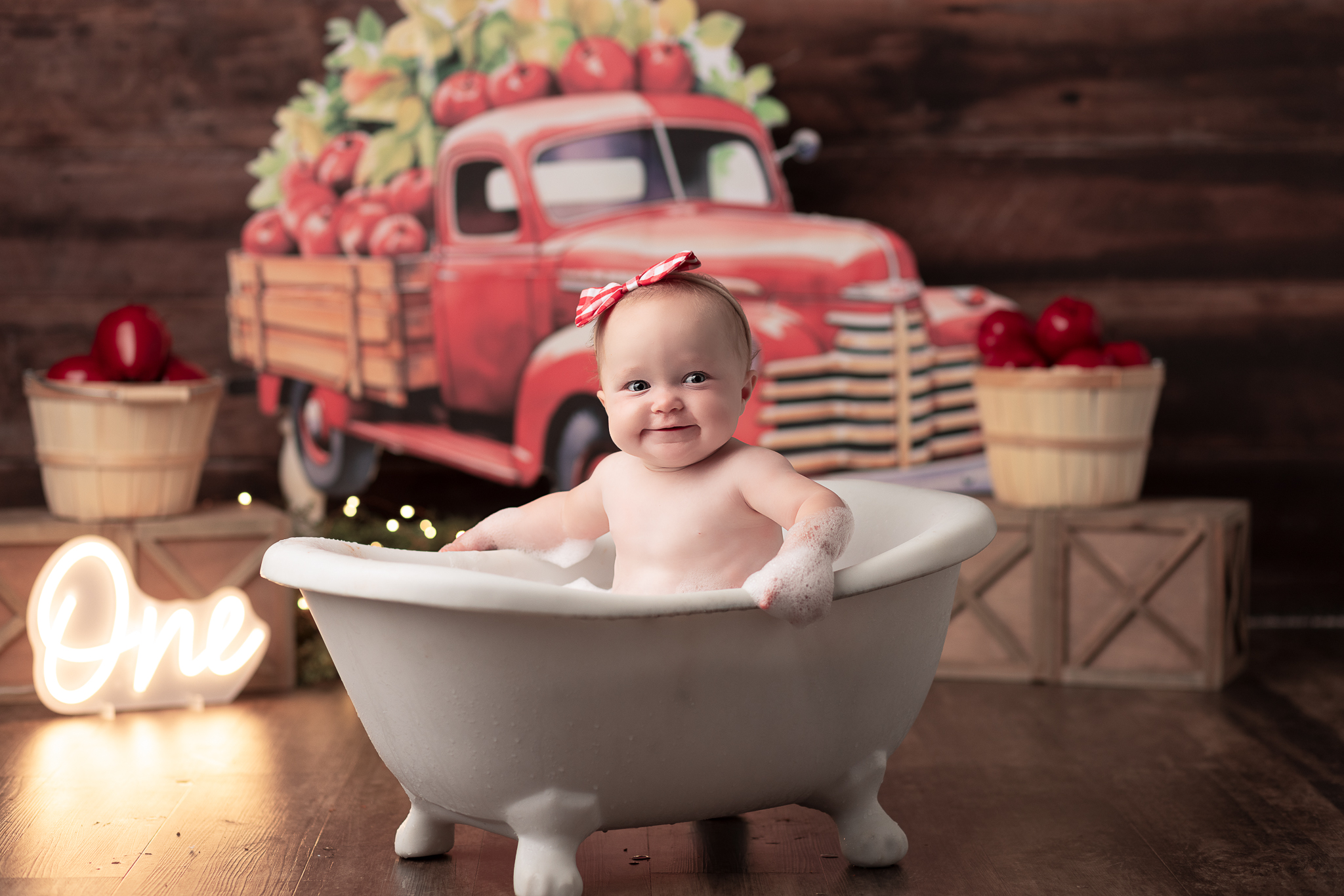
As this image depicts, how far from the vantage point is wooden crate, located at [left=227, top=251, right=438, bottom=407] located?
2.78m

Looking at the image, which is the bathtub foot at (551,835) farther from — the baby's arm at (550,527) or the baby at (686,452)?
the baby's arm at (550,527)

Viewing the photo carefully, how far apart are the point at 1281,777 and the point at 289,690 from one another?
1616 millimetres

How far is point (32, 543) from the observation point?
2.25m

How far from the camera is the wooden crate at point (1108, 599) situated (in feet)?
7.58

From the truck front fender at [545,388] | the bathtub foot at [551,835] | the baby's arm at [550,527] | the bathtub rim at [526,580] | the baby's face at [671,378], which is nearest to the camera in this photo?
the bathtub rim at [526,580]

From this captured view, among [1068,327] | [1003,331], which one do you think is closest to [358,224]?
[1003,331]

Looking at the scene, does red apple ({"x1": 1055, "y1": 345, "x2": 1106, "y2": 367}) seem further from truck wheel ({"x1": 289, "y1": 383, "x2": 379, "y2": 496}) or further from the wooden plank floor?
truck wheel ({"x1": 289, "y1": 383, "x2": 379, "y2": 496})

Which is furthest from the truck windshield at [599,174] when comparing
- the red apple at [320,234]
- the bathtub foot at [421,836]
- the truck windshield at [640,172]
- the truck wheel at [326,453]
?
the bathtub foot at [421,836]

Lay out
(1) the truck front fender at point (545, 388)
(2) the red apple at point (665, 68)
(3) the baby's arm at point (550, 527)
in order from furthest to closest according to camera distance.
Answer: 1. (2) the red apple at point (665, 68)
2. (1) the truck front fender at point (545, 388)
3. (3) the baby's arm at point (550, 527)

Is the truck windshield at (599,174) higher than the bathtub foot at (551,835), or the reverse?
the truck windshield at (599,174)

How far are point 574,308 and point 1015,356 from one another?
0.89 m

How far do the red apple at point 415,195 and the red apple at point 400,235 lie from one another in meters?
0.02

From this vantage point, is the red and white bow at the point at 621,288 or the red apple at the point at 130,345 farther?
the red apple at the point at 130,345

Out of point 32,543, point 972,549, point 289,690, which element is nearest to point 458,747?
point 972,549
